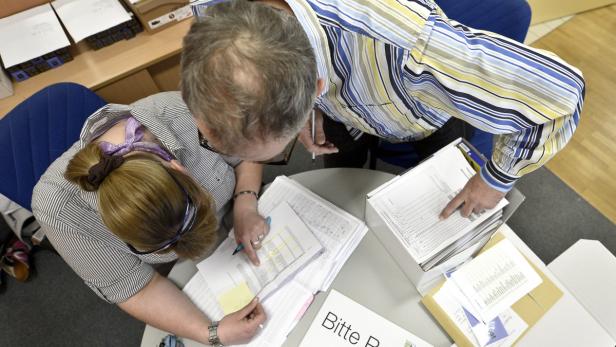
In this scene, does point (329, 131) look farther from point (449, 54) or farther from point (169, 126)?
point (449, 54)

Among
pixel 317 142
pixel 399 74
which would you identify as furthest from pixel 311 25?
pixel 317 142

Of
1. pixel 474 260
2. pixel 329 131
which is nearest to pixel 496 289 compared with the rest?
pixel 474 260

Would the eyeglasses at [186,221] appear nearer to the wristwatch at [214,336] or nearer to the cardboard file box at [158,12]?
the wristwatch at [214,336]

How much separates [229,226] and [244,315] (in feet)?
1.03

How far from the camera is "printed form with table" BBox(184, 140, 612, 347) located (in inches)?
33.8

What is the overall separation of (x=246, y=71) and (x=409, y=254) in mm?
556

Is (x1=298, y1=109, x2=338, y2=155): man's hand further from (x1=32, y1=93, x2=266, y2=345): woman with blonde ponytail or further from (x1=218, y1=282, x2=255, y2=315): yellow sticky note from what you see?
(x1=218, y1=282, x2=255, y2=315): yellow sticky note

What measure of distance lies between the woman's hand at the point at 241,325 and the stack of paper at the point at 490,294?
17.4 inches

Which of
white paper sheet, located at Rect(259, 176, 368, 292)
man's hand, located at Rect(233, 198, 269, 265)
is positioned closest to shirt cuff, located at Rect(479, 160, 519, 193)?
white paper sheet, located at Rect(259, 176, 368, 292)

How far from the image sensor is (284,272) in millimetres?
1007

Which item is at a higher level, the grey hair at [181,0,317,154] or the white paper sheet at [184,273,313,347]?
the grey hair at [181,0,317,154]

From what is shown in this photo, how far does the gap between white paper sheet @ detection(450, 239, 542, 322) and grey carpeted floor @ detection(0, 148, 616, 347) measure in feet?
3.32

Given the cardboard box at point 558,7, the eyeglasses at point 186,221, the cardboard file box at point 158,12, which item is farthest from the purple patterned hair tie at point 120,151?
the cardboard box at point 558,7

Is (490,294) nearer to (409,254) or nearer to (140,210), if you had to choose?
(409,254)
